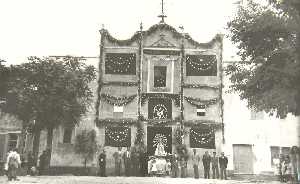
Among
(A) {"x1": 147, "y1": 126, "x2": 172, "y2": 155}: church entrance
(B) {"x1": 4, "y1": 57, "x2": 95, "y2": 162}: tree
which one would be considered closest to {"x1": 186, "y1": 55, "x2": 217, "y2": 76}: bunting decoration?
(A) {"x1": 147, "y1": 126, "x2": 172, "y2": 155}: church entrance

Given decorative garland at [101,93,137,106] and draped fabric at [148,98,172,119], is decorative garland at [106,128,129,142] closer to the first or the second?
decorative garland at [101,93,137,106]

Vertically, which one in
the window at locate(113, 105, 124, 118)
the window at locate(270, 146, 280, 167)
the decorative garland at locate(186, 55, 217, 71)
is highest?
the decorative garland at locate(186, 55, 217, 71)

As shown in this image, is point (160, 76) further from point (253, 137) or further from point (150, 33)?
point (253, 137)

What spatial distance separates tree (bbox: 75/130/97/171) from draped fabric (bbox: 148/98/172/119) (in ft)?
13.6

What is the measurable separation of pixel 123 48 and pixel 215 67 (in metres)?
6.52

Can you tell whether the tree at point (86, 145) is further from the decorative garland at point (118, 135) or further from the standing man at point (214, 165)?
the standing man at point (214, 165)

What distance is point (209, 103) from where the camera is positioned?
30266 millimetres

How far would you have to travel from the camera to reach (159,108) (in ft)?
99.3

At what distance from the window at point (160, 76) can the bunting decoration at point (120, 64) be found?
154 centimetres

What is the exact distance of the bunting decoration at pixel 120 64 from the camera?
101 feet

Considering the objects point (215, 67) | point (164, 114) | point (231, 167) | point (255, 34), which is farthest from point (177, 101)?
point (255, 34)

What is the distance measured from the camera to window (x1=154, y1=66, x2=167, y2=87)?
30.7 metres

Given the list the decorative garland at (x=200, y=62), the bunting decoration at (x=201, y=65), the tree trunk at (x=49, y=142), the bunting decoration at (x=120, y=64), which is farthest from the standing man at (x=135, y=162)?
the decorative garland at (x=200, y=62)

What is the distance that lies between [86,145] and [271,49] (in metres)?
14.0
